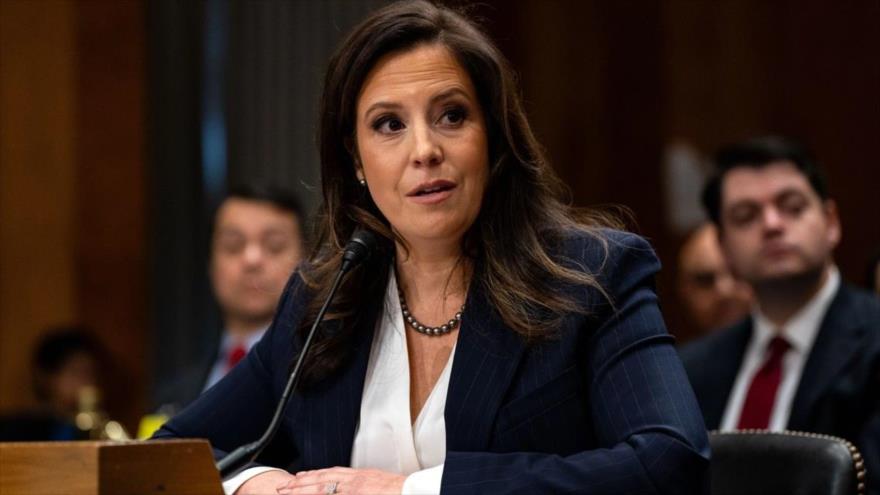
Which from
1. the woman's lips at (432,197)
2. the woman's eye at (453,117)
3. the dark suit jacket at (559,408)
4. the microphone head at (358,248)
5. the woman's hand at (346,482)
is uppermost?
the woman's eye at (453,117)

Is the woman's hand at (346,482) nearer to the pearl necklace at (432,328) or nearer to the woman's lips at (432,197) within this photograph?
the pearl necklace at (432,328)

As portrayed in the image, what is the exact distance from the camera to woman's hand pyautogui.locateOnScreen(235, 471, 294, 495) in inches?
87.0

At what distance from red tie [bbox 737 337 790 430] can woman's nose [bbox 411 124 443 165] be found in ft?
7.09

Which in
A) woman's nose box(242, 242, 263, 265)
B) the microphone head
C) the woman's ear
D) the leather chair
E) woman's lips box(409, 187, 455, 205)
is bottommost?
woman's nose box(242, 242, 263, 265)

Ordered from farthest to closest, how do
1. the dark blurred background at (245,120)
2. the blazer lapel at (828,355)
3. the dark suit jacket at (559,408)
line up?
the dark blurred background at (245,120) → the blazer lapel at (828,355) → the dark suit jacket at (559,408)

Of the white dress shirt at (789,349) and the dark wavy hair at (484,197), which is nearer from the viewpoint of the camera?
the dark wavy hair at (484,197)

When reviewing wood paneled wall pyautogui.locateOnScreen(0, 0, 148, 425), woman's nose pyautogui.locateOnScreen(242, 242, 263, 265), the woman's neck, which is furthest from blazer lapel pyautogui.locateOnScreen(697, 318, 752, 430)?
wood paneled wall pyautogui.locateOnScreen(0, 0, 148, 425)

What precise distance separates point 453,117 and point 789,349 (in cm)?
227

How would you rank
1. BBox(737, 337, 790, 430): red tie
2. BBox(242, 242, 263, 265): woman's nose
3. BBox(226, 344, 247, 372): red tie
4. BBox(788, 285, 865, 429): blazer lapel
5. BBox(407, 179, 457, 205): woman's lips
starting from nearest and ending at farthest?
BBox(407, 179, 457, 205): woman's lips, BBox(788, 285, 865, 429): blazer lapel, BBox(737, 337, 790, 430): red tie, BBox(226, 344, 247, 372): red tie, BBox(242, 242, 263, 265): woman's nose

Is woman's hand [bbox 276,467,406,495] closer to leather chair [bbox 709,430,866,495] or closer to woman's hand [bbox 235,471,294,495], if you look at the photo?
woman's hand [bbox 235,471,294,495]

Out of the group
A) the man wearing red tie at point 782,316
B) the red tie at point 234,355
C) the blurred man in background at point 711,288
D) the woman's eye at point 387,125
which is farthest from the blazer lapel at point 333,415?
the blurred man in background at point 711,288

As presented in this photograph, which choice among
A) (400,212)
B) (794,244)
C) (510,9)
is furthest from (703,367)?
(510,9)

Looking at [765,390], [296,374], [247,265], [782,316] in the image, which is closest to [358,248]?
[296,374]

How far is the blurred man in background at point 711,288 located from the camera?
5543 millimetres
